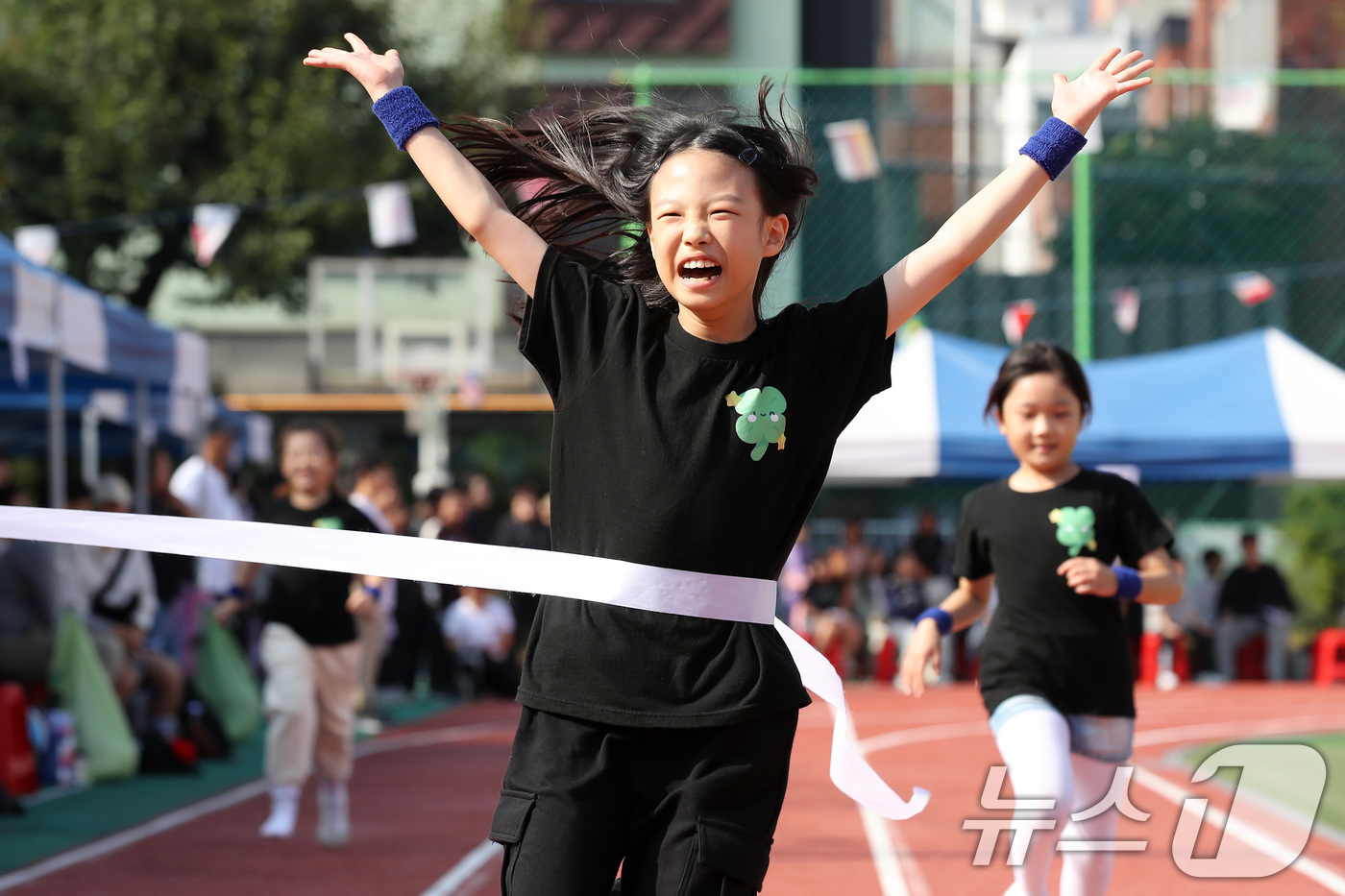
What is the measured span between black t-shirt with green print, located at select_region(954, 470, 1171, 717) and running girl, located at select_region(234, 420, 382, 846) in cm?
336

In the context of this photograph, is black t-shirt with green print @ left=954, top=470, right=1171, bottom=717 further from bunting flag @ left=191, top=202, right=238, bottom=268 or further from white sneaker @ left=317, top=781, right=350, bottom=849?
bunting flag @ left=191, top=202, right=238, bottom=268

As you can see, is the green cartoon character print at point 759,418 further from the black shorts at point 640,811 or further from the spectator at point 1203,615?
the spectator at point 1203,615

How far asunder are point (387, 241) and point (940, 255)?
44.4 ft

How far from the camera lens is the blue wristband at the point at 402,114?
2955 mm

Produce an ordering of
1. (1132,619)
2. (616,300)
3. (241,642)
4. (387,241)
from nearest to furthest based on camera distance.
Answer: (616,300), (241,642), (1132,619), (387,241)

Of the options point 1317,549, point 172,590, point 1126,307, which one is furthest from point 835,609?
point 172,590

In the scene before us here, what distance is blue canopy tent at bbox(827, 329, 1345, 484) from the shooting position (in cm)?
1352

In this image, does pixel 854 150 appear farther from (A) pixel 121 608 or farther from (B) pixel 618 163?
(B) pixel 618 163

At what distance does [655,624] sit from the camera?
2717 mm

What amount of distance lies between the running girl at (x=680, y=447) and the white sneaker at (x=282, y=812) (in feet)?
16.3

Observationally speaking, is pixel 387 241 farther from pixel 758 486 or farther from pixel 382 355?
pixel 758 486

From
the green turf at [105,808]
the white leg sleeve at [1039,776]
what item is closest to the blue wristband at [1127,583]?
the white leg sleeve at [1039,776]

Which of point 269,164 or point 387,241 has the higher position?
point 269,164

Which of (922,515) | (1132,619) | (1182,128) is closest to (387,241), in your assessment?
(922,515)
